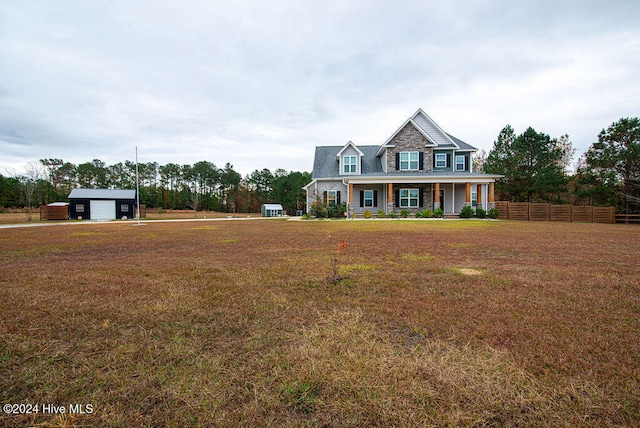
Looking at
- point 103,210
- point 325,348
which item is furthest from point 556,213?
point 103,210

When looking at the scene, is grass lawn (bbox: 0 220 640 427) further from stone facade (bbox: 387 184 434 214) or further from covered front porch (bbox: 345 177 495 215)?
stone facade (bbox: 387 184 434 214)

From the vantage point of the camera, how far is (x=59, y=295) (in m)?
3.82

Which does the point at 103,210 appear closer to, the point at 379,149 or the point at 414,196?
the point at 379,149

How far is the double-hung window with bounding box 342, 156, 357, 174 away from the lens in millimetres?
24766

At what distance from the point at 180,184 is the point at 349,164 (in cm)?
5217

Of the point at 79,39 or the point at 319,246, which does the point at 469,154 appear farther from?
the point at 79,39

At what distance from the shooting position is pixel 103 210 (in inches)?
1346

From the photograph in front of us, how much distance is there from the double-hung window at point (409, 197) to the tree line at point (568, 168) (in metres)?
13.5

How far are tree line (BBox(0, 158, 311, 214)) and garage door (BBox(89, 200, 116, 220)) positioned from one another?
48.4ft

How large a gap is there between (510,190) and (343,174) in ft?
65.4

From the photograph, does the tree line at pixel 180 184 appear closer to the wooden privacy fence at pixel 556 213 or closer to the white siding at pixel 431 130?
the white siding at pixel 431 130

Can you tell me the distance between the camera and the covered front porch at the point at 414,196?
74.0 feet

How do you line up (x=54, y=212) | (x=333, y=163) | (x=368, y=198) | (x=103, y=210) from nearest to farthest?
(x=368, y=198), (x=333, y=163), (x=54, y=212), (x=103, y=210)

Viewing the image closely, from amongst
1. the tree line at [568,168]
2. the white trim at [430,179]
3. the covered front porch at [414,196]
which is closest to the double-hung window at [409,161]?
the covered front porch at [414,196]
